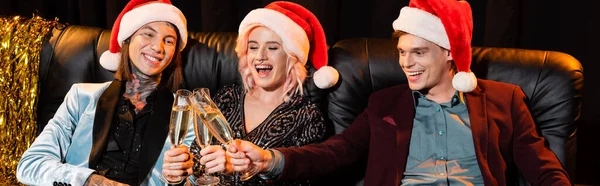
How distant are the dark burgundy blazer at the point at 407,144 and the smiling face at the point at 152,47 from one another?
64cm

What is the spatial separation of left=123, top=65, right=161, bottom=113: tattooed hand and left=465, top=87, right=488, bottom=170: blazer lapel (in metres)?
1.13

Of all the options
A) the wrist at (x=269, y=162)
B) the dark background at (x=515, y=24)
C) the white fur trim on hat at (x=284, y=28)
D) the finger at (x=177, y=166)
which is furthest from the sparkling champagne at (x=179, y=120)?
the dark background at (x=515, y=24)

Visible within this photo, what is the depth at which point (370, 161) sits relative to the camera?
2.64 meters

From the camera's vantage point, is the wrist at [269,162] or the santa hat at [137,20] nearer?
the wrist at [269,162]

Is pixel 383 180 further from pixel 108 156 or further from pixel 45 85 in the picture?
pixel 45 85

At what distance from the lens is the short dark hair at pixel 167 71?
2.89m

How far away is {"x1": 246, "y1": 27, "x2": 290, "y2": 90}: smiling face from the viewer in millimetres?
2703

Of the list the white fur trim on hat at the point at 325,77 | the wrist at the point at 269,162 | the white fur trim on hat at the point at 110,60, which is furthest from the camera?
the white fur trim on hat at the point at 110,60

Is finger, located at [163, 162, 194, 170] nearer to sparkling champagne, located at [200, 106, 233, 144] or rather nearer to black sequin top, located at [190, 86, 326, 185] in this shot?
sparkling champagne, located at [200, 106, 233, 144]

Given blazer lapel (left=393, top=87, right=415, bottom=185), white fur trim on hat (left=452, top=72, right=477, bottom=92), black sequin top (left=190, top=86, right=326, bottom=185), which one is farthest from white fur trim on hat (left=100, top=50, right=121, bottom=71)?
white fur trim on hat (left=452, top=72, right=477, bottom=92)

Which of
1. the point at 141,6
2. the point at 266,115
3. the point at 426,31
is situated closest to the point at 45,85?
the point at 141,6

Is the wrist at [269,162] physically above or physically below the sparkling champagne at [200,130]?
below

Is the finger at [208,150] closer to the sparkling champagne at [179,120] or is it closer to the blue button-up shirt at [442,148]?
the sparkling champagne at [179,120]

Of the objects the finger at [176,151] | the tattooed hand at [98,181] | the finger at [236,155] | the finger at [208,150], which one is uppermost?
the finger at [208,150]
